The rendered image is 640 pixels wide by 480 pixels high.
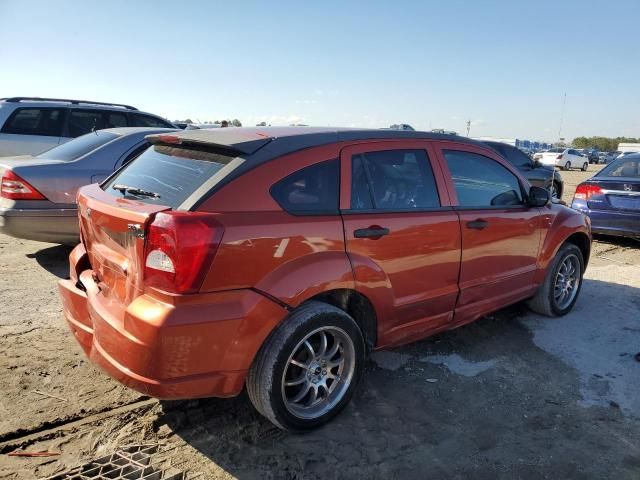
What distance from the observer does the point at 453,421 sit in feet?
9.92

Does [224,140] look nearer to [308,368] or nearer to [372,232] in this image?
[372,232]

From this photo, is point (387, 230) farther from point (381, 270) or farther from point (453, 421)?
point (453, 421)

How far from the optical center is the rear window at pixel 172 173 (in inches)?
101

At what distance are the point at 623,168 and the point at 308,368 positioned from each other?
716 centimetres

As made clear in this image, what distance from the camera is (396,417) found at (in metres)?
3.03

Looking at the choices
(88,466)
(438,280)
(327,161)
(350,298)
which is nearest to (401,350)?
(438,280)

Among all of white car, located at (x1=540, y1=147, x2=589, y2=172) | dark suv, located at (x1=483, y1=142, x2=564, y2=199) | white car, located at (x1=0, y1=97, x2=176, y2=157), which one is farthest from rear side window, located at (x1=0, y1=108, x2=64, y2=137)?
white car, located at (x1=540, y1=147, x2=589, y2=172)

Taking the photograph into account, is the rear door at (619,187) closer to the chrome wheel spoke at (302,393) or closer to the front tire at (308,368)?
the front tire at (308,368)

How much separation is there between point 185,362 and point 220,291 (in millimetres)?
372

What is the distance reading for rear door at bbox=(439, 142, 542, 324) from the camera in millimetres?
3619

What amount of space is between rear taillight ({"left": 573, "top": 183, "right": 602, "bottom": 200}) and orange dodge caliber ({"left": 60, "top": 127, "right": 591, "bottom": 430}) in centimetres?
485

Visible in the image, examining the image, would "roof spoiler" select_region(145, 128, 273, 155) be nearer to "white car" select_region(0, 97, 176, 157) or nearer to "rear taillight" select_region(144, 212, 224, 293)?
"rear taillight" select_region(144, 212, 224, 293)

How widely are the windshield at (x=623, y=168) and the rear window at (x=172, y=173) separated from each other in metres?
7.27

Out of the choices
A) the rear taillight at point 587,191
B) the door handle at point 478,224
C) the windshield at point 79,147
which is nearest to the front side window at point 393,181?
the door handle at point 478,224
